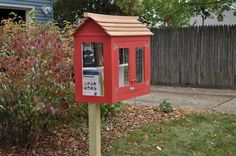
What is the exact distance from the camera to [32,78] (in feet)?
17.3

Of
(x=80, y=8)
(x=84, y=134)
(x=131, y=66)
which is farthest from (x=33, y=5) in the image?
(x=131, y=66)

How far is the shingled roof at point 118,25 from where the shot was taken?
4.55 metres

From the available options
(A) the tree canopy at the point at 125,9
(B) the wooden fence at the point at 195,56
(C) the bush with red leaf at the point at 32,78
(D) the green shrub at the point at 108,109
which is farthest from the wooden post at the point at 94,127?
(A) the tree canopy at the point at 125,9

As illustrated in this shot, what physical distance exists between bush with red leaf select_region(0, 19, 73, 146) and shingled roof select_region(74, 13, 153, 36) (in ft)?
2.87

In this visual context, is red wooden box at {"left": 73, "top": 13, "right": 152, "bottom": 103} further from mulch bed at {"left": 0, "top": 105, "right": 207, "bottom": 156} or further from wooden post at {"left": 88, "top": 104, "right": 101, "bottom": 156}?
mulch bed at {"left": 0, "top": 105, "right": 207, "bottom": 156}

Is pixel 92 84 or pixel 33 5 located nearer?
pixel 92 84

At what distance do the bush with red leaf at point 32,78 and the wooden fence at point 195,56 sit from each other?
816 cm

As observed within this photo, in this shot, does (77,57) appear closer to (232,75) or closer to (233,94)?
A: (233,94)

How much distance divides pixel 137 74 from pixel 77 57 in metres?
0.78

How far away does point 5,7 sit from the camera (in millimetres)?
13281

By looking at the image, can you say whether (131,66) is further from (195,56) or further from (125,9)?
(125,9)

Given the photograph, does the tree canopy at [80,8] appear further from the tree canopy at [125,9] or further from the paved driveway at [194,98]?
the paved driveway at [194,98]

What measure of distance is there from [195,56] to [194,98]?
2.79 m

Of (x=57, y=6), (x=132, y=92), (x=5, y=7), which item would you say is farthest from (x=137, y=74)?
(x=57, y=6)
